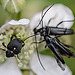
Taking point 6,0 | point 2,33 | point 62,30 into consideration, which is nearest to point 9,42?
point 2,33

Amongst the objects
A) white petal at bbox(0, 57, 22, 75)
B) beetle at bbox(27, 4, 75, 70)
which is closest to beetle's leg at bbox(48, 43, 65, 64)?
beetle at bbox(27, 4, 75, 70)

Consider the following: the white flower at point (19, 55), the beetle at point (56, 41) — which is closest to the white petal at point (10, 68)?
the white flower at point (19, 55)

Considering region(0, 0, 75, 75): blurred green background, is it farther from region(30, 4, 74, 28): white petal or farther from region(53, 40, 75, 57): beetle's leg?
region(53, 40, 75, 57): beetle's leg

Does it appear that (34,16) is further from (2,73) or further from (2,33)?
(2,73)

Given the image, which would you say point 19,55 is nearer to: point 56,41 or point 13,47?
point 13,47

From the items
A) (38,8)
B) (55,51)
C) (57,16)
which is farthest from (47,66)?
(38,8)
